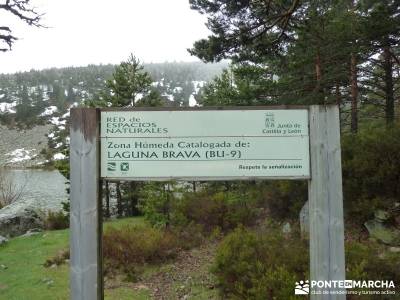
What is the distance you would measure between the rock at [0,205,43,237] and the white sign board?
460 inches

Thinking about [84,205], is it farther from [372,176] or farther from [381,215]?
[372,176]

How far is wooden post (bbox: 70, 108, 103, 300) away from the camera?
3.26 metres

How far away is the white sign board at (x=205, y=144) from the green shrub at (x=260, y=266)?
1.69 metres

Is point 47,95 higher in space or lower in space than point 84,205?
higher

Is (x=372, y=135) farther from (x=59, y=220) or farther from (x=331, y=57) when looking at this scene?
(x=59, y=220)

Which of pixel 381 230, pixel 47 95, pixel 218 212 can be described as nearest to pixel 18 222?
pixel 218 212

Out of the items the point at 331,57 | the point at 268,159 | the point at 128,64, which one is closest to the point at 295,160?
the point at 268,159

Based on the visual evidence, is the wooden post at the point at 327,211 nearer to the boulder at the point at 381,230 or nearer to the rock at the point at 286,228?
the boulder at the point at 381,230

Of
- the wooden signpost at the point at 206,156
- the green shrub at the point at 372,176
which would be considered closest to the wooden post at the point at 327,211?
the wooden signpost at the point at 206,156

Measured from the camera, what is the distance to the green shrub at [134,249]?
7496 millimetres

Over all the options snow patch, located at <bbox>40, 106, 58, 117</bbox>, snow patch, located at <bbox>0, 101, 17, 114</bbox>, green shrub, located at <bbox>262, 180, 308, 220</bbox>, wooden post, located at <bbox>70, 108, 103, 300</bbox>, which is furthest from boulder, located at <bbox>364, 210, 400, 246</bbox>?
snow patch, located at <bbox>0, 101, 17, 114</bbox>

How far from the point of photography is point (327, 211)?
10.6 ft

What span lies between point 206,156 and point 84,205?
1.04m

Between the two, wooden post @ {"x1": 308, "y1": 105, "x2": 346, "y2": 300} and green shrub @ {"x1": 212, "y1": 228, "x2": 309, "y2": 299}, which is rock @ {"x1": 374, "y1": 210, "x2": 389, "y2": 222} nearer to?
green shrub @ {"x1": 212, "y1": 228, "x2": 309, "y2": 299}
